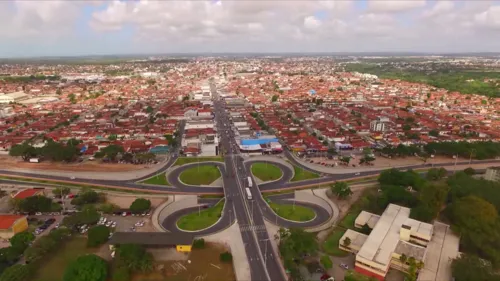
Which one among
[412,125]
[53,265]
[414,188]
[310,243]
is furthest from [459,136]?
[53,265]

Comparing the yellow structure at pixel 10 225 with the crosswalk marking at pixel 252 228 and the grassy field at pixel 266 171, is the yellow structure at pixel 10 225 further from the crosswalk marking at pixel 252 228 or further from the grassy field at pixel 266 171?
the grassy field at pixel 266 171

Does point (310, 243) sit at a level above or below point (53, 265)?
above

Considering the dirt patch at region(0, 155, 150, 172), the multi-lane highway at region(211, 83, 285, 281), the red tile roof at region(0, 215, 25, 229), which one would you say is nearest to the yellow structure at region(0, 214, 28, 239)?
the red tile roof at region(0, 215, 25, 229)

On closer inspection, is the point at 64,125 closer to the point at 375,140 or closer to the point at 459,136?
the point at 375,140

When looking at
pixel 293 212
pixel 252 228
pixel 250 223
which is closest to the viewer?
pixel 252 228

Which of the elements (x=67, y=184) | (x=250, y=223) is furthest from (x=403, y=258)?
(x=67, y=184)

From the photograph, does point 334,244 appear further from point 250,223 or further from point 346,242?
point 250,223
